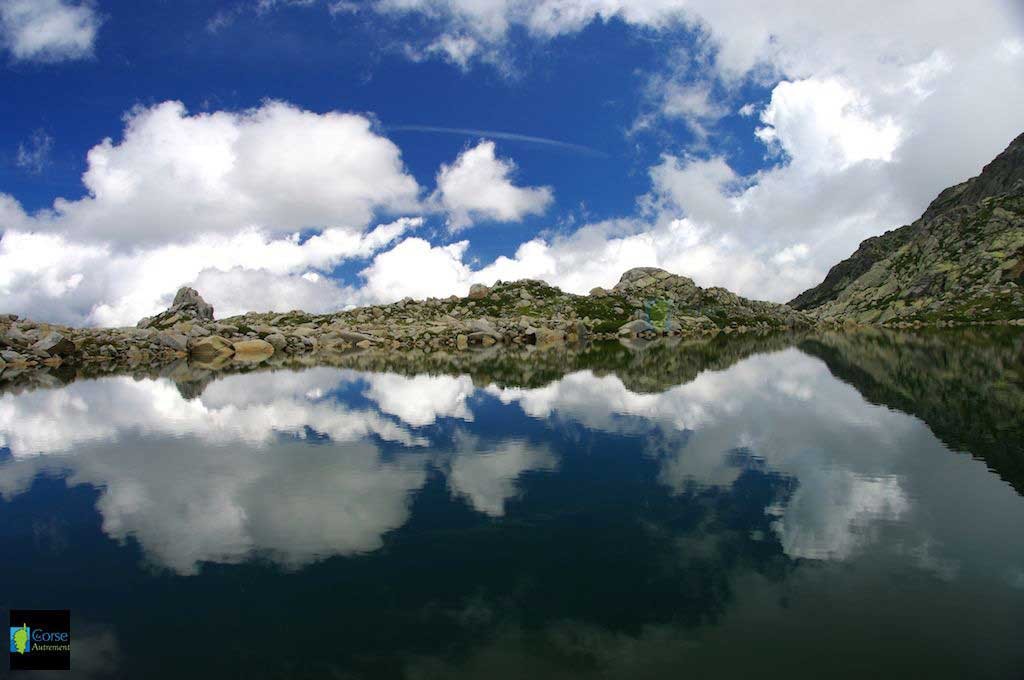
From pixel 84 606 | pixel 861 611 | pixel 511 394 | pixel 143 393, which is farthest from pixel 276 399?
pixel 861 611

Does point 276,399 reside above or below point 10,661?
above

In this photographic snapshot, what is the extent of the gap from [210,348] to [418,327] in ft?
159

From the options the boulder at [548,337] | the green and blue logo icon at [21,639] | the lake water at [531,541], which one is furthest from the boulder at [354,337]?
the green and blue logo icon at [21,639]

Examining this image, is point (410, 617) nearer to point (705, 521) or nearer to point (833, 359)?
point (705, 521)

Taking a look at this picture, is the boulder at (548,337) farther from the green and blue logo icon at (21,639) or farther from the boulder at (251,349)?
the green and blue logo icon at (21,639)

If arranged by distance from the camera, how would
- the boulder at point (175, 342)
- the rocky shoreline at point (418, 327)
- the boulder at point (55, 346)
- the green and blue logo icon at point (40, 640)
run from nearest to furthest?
1. the green and blue logo icon at point (40, 640)
2. the boulder at point (55, 346)
3. the rocky shoreline at point (418, 327)
4. the boulder at point (175, 342)

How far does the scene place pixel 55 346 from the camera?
77500mm

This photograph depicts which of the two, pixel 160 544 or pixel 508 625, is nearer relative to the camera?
pixel 508 625

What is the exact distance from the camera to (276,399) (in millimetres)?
40688

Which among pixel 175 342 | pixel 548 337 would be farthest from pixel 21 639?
pixel 548 337

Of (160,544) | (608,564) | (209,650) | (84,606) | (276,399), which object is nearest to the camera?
(209,650)

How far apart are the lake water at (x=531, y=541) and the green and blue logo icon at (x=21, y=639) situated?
96 centimetres

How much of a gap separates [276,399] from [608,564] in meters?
33.5

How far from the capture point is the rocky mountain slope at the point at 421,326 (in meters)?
84.8
